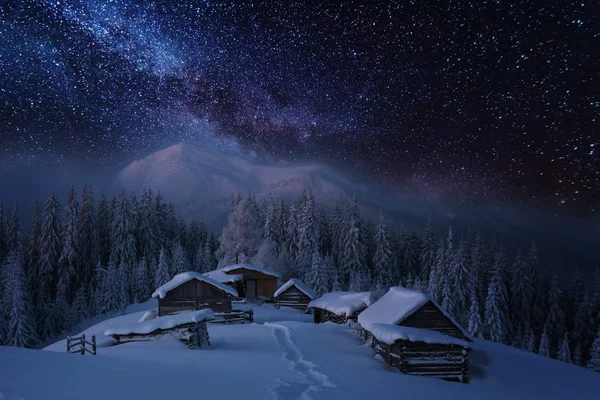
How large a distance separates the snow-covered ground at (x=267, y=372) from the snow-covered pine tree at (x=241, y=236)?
27.2 metres

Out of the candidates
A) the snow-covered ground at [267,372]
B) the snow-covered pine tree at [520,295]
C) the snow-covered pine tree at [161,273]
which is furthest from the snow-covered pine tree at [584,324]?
the snow-covered pine tree at [161,273]

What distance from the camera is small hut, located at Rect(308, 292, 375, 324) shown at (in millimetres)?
29688

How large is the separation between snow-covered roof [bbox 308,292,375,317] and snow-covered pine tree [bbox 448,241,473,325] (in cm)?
2590

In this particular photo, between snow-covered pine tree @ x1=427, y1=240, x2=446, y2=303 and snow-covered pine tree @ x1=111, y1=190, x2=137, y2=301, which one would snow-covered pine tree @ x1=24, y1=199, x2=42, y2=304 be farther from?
snow-covered pine tree @ x1=427, y1=240, x2=446, y2=303

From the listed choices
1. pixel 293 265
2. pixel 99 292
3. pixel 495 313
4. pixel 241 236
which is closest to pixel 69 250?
pixel 99 292

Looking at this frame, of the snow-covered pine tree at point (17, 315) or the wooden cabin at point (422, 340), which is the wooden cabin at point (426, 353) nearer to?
the wooden cabin at point (422, 340)

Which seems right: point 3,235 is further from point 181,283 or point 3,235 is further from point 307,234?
point 307,234

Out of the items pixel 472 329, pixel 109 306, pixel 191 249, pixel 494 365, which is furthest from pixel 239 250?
pixel 494 365

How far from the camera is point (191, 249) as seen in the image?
253 ft

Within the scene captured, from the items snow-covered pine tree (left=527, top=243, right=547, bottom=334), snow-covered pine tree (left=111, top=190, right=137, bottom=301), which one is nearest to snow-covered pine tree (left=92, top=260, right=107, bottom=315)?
snow-covered pine tree (left=111, top=190, right=137, bottom=301)

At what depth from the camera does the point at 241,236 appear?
57469mm

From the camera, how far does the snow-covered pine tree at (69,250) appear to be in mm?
54094

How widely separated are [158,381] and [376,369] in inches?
461

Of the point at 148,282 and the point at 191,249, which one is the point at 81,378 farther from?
the point at 191,249
